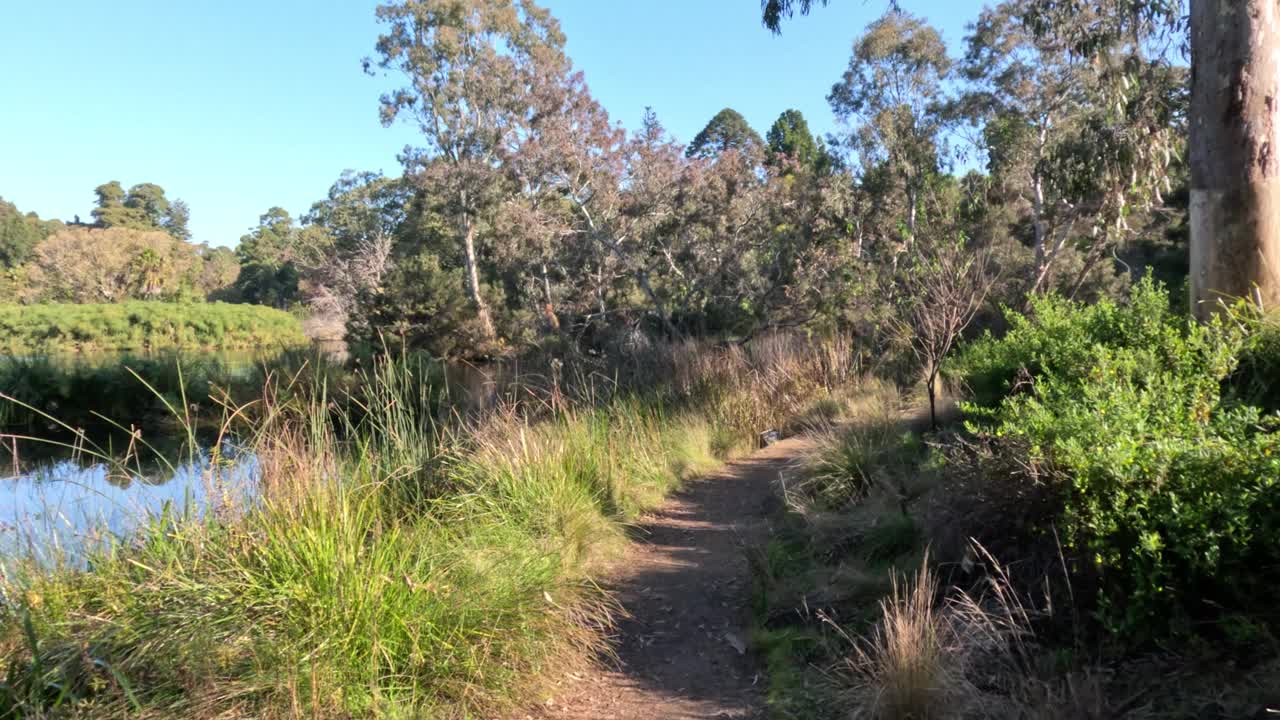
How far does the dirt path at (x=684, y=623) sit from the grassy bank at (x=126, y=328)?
111ft

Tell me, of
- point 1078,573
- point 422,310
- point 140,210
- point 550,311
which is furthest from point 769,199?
point 140,210

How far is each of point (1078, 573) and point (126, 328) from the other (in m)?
47.4

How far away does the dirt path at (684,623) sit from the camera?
4.01 m

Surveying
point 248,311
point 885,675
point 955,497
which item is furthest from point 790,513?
point 248,311

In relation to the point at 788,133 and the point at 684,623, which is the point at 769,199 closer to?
the point at 684,623

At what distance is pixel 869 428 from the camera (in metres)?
8.02

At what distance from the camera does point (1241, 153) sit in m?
6.79

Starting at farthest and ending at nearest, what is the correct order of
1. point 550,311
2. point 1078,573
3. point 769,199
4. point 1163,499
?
point 550,311 < point 769,199 < point 1078,573 < point 1163,499

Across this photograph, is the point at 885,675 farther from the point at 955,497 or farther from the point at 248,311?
the point at 248,311

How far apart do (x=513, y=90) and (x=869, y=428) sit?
2652 cm

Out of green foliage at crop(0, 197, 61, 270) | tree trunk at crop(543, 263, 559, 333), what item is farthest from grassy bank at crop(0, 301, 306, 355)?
green foliage at crop(0, 197, 61, 270)

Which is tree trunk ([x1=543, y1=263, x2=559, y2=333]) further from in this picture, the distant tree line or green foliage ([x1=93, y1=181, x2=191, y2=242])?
green foliage ([x1=93, y1=181, x2=191, y2=242])

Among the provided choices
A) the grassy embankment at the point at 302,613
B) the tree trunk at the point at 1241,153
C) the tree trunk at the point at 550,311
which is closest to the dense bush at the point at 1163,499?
the grassy embankment at the point at 302,613

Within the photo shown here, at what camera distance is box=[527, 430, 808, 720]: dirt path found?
4.01 metres
